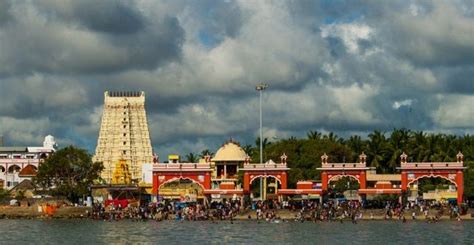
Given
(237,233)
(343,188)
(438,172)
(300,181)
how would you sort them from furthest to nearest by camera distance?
(343,188), (300,181), (438,172), (237,233)

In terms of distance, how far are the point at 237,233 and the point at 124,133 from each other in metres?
79.7

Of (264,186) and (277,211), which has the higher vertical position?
(264,186)

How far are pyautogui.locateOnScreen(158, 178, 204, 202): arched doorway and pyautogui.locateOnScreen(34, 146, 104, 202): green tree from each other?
865 cm

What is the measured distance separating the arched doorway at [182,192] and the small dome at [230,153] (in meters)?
4.60

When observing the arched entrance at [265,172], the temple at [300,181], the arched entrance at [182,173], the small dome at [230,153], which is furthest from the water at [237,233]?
the small dome at [230,153]

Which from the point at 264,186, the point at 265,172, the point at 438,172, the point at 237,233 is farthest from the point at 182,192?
the point at 237,233

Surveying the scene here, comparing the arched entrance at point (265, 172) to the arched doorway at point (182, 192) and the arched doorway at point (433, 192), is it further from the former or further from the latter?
the arched doorway at point (433, 192)

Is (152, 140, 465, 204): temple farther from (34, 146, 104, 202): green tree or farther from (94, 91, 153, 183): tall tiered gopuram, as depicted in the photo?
(94, 91, 153, 183): tall tiered gopuram

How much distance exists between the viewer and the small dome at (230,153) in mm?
129375

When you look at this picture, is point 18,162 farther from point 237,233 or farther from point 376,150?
point 237,233

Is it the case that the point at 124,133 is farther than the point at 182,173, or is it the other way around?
the point at 124,133

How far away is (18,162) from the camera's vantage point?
524ft

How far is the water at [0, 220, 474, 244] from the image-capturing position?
7800cm

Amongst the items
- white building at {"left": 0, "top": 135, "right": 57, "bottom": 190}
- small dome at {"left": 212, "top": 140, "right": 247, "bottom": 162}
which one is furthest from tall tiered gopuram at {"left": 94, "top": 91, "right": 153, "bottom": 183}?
small dome at {"left": 212, "top": 140, "right": 247, "bottom": 162}
